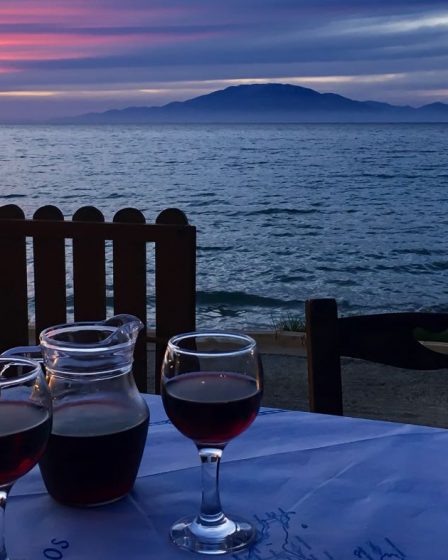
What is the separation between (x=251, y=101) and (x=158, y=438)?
114 metres

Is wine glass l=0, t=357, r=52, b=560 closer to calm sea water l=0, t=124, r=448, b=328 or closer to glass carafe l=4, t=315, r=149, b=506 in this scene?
glass carafe l=4, t=315, r=149, b=506

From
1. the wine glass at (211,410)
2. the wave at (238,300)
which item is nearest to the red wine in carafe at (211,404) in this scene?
the wine glass at (211,410)

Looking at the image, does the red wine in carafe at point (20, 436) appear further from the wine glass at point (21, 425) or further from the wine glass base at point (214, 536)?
the wine glass base at point (214, 536)

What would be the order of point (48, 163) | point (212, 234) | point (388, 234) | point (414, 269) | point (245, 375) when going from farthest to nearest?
point (48, 163)
point (388, 234)
point (212, 234)
point (414, 269)
point (245, 375)

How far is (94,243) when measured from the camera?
8.80 feet

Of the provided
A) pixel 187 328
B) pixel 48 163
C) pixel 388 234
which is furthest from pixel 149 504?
pixel 48 163

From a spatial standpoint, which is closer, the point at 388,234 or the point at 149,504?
the point at 149,504

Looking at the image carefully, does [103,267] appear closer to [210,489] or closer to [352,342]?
[352,342]

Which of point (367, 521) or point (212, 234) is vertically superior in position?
point (367, 521)

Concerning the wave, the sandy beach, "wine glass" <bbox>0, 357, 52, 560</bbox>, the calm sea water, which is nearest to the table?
"wine glass" <bbox>0, 357, 52, 560</bbox>

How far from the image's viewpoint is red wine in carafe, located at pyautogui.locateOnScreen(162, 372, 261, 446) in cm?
83

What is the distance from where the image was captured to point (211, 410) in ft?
2.70

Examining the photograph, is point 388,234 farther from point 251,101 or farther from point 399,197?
point 251,101

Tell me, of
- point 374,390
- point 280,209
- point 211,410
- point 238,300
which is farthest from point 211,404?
point 280,209
